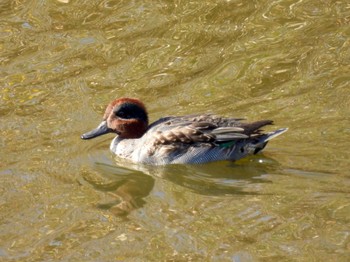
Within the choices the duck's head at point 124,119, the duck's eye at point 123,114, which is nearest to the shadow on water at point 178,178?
the duck's head at point 124,119

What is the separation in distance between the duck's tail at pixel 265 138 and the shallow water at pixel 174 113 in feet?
0.51

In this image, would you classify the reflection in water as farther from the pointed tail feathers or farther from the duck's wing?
the pointed tail feathers

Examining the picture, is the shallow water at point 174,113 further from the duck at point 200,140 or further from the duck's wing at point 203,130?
the duck's wing at point 203,130

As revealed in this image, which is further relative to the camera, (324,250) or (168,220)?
(168,220)

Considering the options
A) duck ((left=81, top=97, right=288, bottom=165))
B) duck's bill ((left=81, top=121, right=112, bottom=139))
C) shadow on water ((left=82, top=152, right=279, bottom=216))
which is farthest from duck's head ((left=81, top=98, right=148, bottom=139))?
shadow on water ((left=82, top=152, right=279, bottom=216))

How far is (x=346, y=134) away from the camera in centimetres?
1048

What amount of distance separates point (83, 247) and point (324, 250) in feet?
7.53

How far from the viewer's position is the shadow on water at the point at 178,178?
380 inches

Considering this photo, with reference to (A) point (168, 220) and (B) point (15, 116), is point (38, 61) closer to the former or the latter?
(B) point (15, 116)

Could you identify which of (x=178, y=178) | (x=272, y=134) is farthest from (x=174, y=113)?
(x=272, y=134)

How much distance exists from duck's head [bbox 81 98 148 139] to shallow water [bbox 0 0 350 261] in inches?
13.1

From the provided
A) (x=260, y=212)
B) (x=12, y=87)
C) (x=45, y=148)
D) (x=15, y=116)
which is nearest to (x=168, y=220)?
(x=260, y=212)

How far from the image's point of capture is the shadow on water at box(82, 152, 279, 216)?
31.6 feet

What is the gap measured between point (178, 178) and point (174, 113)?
65.4 inches
